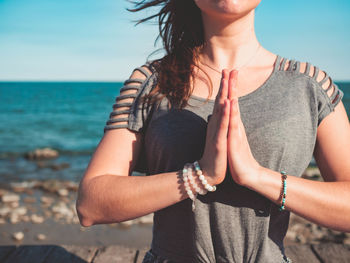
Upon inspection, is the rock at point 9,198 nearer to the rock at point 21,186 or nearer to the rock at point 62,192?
the rock at point 21,186

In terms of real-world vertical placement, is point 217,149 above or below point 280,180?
above

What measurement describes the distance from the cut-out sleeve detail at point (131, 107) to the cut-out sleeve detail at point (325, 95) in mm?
852

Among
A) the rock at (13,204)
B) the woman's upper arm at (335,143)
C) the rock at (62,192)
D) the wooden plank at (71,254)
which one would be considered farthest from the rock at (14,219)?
the woman's upper arm at (335,143)

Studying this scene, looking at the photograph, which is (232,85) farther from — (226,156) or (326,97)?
(326,97)

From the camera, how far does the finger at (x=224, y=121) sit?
3.94ft

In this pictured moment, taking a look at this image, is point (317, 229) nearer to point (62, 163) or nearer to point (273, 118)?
point (273, 118)

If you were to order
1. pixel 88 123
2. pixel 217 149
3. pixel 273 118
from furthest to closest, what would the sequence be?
pixel 88 123
pixel 273 118
pixel 217 149

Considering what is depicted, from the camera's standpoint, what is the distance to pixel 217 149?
4.06ft

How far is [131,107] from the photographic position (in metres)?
1.51

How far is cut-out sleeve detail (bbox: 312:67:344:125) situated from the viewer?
1.41 metres

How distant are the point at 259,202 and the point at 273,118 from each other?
41 cm

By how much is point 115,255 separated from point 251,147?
182 cm

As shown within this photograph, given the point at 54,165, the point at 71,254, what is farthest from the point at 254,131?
the point at 54,165

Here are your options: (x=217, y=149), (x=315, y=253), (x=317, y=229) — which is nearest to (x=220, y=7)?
(x=217, y=149)
